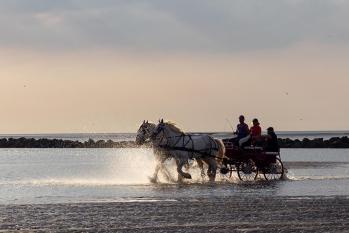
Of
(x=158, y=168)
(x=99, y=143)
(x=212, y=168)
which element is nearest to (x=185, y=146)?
(x=158, y=168)

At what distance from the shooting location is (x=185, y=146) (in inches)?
1248

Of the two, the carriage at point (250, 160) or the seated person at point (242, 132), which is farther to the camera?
the seated person at point (242, 132)

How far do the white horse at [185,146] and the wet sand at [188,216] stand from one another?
8082 millimetres

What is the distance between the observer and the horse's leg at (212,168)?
32281 millimetres

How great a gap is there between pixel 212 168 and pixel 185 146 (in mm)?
1615

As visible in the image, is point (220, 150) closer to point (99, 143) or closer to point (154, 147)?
point (154, 147)

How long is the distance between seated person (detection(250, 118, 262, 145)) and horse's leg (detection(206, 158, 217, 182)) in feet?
6.42

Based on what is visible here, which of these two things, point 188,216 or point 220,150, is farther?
point 220,150

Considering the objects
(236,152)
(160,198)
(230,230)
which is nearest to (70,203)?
(160,198)

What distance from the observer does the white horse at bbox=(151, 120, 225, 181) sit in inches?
1238

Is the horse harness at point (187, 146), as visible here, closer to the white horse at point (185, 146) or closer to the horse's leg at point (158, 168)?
the white horse at point (185, 146)

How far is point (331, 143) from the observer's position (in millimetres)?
101125

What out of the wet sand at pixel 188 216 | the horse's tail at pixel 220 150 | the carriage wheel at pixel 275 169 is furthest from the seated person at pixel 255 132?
the wet sand at pixel 188 216

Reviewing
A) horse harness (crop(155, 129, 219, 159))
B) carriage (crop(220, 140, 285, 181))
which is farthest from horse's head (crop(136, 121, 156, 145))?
carriage (crop(220, 140, 285, 181))
